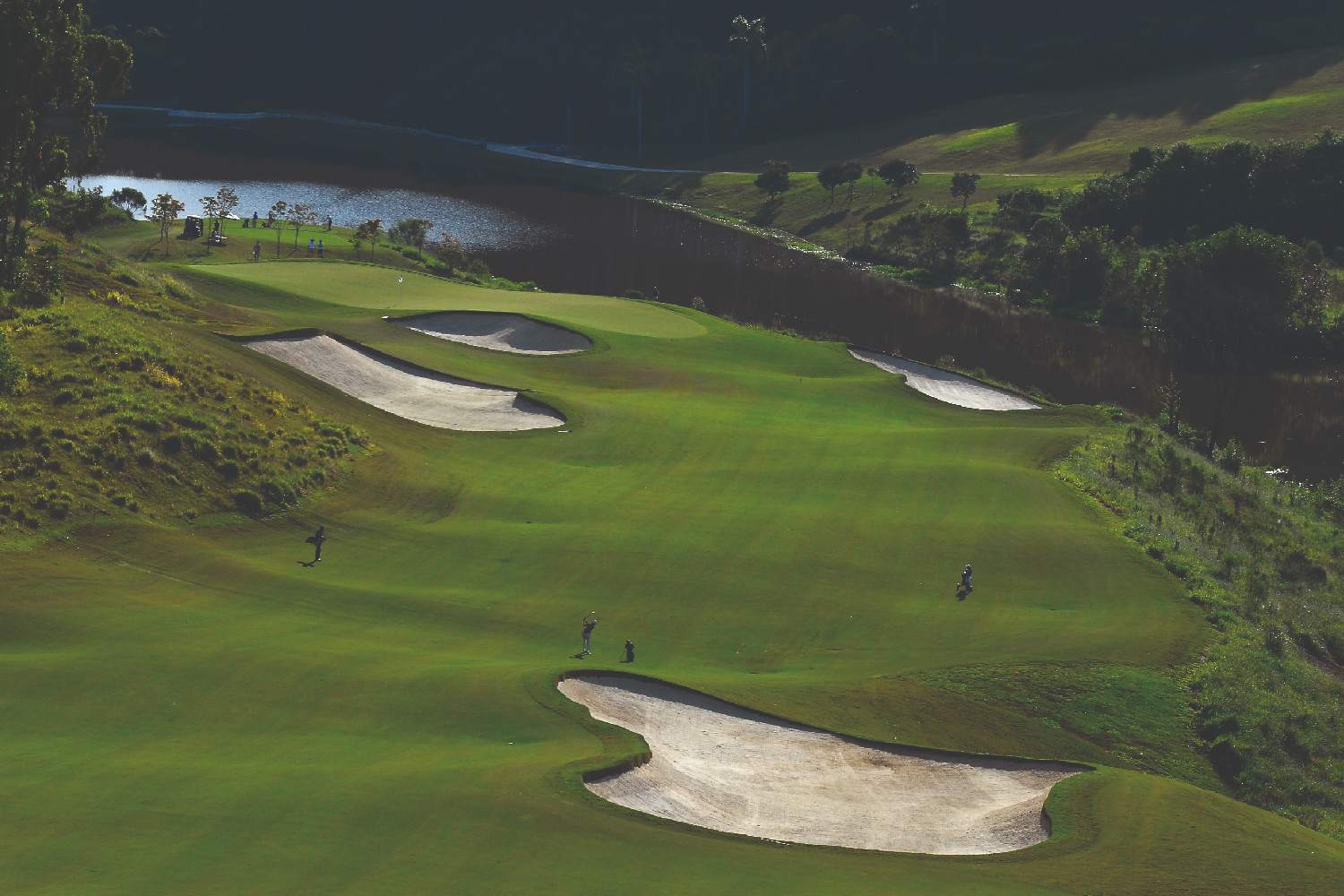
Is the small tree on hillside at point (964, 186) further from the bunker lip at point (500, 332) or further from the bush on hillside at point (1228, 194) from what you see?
the bunker lip at point (500, 332)

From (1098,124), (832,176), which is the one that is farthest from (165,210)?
(1098,124)

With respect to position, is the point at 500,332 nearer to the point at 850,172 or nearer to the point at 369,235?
the point at 369,235

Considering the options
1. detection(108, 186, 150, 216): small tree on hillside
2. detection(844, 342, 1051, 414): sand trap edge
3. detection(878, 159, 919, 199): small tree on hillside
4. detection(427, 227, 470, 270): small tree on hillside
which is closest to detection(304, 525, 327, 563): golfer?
detection(844, 342, 1051, 414): sand trap edge

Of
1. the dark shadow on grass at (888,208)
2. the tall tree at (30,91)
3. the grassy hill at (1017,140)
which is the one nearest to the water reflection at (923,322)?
the grassy hill at (1017,140)

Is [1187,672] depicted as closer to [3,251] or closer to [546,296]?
[3,251]

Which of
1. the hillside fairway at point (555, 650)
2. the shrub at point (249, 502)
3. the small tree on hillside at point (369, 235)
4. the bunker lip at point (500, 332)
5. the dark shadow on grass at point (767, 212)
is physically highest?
the dark shadow on grass at point (767, 212)

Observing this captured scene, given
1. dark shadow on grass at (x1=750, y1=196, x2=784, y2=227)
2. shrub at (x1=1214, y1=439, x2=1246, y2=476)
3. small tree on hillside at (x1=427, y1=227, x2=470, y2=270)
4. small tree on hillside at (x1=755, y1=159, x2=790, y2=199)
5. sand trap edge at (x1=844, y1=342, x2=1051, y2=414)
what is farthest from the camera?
small tree on hillside at (x1=755, y1=159, x2=790, y2=199)

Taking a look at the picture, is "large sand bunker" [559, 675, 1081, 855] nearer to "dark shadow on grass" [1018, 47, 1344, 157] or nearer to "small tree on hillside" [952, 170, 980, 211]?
"small tree on hillside" [952, 170, 980, 211]
